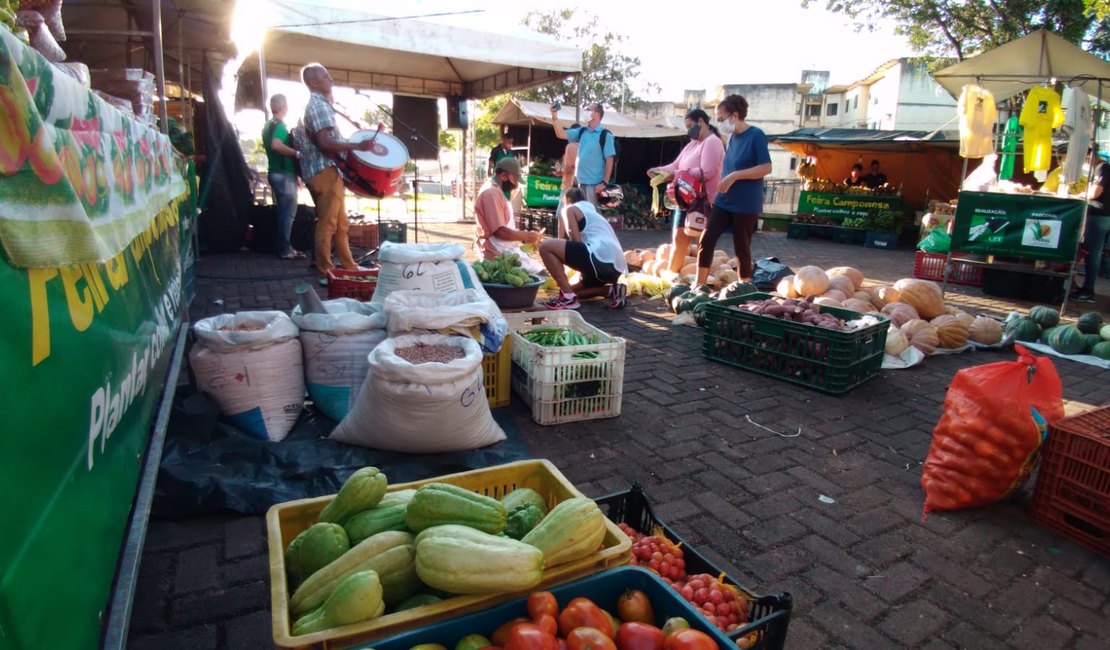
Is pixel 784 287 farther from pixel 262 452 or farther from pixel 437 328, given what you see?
pixel 262 452

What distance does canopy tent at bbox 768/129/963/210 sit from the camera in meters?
15.5

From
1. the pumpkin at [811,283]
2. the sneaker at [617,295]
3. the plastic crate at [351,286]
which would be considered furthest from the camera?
the sneaker at [617,295]

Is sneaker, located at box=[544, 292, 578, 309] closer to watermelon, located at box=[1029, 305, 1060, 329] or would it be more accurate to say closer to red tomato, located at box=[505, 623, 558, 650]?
watermelon, located at box=[1029, 305, 1060, 329]

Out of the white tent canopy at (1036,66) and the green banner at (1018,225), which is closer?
the green banner at (1018,225)

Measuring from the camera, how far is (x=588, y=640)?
133 centimetres

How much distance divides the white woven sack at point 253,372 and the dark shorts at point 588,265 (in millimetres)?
3549

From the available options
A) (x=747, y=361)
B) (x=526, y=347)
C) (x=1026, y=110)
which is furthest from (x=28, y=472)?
(x=1026, y=110)

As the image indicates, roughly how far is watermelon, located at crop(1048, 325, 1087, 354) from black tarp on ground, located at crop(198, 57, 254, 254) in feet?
32.7

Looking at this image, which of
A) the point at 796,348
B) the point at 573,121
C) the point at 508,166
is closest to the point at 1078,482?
the point at 796,348

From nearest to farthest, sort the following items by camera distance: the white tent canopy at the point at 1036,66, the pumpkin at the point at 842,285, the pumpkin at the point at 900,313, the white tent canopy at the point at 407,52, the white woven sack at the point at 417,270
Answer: the white woven sack at the point at 417,270, the pumpkin at the point at 900,313, the pumpkin at the point at 842,285, the white tent canopy at the point at 1036,66, the white tent canopy at the point at 407,52

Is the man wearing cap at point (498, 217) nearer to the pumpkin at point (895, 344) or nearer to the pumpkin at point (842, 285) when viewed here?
the pumpkin at point (842, 285)

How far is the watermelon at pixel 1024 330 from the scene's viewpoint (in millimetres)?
6113

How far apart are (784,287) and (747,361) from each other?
6.55ft

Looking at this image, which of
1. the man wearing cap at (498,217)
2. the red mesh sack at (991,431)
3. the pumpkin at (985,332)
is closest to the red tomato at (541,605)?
the red mesh sack at (991,431)
